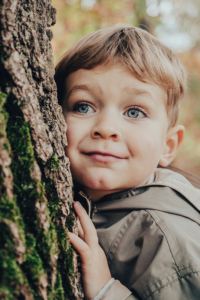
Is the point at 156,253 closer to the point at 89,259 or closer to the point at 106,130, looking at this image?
the point at 89,259

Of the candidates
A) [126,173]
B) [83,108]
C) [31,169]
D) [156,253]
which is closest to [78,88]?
[83,108]

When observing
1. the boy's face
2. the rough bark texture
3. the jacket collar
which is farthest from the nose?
the jacket collar

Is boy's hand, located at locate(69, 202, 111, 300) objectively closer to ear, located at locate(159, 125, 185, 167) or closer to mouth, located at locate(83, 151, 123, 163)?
mouth, located at locate(83, 151, 123, 163)

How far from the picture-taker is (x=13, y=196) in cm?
77

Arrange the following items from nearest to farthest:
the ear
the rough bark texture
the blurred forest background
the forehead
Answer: the rough bark texture < the forehead < the ear < the blurred forest background

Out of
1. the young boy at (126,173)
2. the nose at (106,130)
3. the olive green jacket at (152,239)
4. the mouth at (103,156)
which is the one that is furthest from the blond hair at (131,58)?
the olive green jacket at (152,239)

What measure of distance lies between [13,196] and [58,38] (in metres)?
6.08

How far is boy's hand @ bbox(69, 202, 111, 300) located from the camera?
3.70ft

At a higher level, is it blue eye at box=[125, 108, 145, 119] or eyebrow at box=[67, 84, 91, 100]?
eyebrow at box=[67, 84, 91, 100]

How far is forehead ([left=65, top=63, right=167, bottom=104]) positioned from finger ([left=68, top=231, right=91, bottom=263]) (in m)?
0.70

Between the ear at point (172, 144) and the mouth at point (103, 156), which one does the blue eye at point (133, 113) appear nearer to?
the mouth at point (103, 156)

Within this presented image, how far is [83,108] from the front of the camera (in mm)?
1427

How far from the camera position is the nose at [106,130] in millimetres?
1271

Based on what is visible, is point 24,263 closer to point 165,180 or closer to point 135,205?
point 135,205
